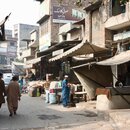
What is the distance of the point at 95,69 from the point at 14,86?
181 inches

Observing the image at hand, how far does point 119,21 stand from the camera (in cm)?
2112

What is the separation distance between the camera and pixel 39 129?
10688 mm

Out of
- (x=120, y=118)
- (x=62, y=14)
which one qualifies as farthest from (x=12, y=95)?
(x=62, y=14)

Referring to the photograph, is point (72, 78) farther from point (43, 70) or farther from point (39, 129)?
point (39, 129)

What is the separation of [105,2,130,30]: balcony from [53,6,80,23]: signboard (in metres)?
16.1

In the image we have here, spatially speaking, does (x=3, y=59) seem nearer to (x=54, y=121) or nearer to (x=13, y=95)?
(x=13, y=95)

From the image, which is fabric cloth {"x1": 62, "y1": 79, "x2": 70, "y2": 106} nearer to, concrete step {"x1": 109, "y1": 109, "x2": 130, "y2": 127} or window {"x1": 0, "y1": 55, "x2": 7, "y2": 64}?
concrete step {"x1": 109, "y1": 109, "x2": 130, "y2": 127}

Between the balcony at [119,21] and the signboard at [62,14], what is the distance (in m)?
16.1

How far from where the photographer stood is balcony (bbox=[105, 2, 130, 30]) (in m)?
20.5

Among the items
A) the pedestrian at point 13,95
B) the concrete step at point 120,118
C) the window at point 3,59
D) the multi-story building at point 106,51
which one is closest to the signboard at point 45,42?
the multi-story building at point 106,51

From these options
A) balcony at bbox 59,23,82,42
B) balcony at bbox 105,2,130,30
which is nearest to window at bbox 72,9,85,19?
balcony at bbox 59,23,82,42

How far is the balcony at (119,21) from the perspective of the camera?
2046 centimetres

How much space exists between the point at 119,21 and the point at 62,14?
18.1 metres

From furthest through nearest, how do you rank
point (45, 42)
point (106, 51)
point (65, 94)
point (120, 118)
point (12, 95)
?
point (45, 42), point (106, 51), point (65, 94), point (12, 95), point (120, 118)
